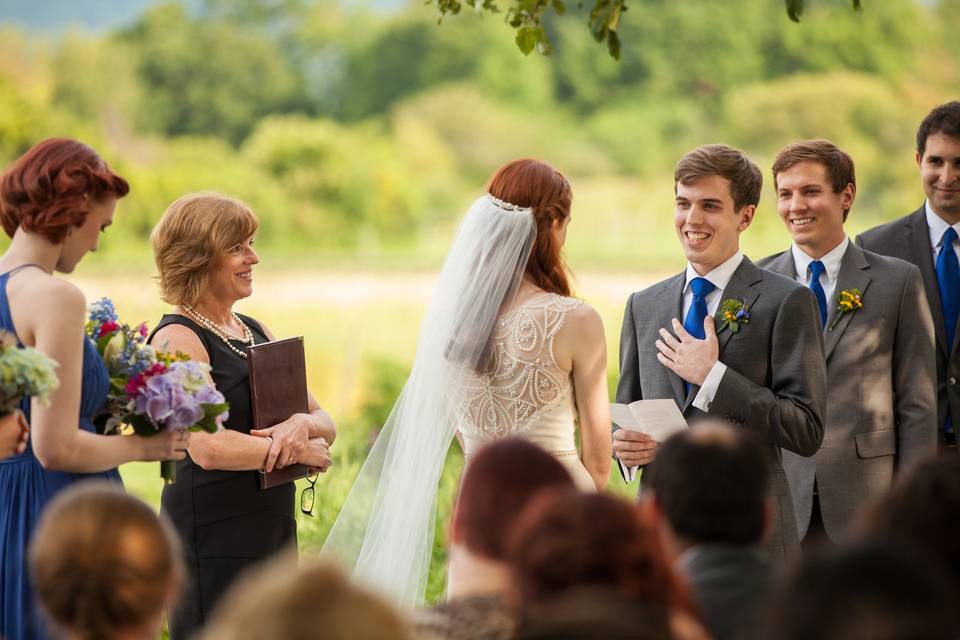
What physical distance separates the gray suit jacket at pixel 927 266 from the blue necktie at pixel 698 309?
4.03ft

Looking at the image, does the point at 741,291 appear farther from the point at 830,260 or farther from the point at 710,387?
the point at 830,260

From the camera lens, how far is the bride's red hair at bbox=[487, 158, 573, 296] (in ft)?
14.9

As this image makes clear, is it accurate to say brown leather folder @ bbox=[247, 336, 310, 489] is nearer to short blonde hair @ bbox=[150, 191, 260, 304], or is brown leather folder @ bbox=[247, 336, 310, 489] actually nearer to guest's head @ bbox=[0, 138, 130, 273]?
short blonde hair @ bbox=[150, 191, 260, 304]

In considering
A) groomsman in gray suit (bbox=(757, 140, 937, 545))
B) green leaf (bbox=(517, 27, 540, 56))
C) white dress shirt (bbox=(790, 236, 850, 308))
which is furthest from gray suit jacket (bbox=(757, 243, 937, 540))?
green leaf (bbox=(517, 27, 540, 56))

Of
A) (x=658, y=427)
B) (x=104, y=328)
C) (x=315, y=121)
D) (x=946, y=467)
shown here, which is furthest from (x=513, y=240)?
(x=315, y=121)

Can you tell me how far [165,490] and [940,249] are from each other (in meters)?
3.74

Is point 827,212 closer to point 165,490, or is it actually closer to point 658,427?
point 658,427

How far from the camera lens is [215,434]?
470cm

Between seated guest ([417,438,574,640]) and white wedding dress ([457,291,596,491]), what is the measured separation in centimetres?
144

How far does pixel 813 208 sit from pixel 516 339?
1710 millimetres

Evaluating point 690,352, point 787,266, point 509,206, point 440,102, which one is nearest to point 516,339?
point 509,206

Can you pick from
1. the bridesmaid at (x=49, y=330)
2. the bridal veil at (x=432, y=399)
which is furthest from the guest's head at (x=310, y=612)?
the bridal veil at (x=432, y=399)

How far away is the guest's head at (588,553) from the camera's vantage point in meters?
2.26

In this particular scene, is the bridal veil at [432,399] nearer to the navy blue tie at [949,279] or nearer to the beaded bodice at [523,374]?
the beaded bodice at [523,374]
